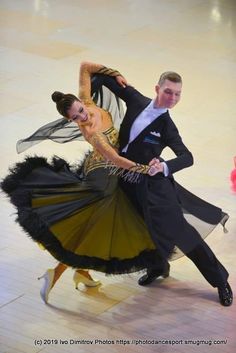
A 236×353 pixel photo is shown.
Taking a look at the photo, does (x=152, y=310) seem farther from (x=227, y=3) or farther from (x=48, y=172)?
(x=227, y=3)

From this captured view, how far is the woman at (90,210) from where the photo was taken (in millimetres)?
3771

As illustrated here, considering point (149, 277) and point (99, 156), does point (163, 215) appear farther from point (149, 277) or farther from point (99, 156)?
point (149, 277)

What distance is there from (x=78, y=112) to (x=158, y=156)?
1.36 feet

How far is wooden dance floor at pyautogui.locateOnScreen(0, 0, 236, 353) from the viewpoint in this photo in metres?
3.84

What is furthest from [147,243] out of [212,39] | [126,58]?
[212,39]

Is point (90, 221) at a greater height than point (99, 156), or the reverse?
point (99, 156)

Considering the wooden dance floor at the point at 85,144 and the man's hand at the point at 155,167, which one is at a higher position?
the man's hand at the point at 155,167

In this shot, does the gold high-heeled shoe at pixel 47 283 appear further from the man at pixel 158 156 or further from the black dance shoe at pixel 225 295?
the black dance shoe at pixel 225 295

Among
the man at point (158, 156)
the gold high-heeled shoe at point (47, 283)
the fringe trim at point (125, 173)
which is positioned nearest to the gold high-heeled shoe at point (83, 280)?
the gold high-heeled shoe at point (47, 283)

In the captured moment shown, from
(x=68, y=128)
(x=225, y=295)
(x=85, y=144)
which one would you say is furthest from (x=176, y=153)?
(x=85, y=144)

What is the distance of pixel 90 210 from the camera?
3.84 m

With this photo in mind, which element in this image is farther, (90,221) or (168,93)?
(90,221)

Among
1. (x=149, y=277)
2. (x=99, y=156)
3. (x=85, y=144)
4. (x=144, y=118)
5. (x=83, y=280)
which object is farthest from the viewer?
(x=85, y=144)

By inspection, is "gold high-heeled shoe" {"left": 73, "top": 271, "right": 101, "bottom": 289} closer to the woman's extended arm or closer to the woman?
the woman
